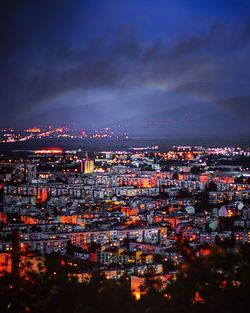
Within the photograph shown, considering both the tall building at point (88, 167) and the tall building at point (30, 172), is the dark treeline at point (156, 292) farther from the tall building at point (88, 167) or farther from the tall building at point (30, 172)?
the tall building at point (88, 167)

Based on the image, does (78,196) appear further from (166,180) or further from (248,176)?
(248,176)

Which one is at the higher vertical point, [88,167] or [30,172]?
[88,167]

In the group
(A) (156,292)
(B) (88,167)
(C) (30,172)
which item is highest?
(B) (88,167)

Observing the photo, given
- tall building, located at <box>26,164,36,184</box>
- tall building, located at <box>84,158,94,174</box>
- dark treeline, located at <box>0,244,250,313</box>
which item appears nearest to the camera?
dark treeline, located at <box>0,244,250,313</box>

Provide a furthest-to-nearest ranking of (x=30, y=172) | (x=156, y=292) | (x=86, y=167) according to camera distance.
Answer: (x=86, y=167), (x=30, y=172), (x=156, y=292)

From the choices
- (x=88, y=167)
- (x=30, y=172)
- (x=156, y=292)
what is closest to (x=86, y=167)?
(x=88, y=167)

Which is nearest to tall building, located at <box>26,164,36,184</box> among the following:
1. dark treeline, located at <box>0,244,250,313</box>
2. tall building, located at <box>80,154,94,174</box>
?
tall building, located at <box>80,154,94,174</box>

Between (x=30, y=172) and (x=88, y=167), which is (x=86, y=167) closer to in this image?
(x=88, y=167)

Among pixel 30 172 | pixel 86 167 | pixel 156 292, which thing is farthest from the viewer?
pixel 86 167

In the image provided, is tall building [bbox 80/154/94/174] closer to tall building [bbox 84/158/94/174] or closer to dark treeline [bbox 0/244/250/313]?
tall building [bbox 84/158/94/174]

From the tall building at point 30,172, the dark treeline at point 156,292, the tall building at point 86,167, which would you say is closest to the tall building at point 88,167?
the tall building at point 86,167
